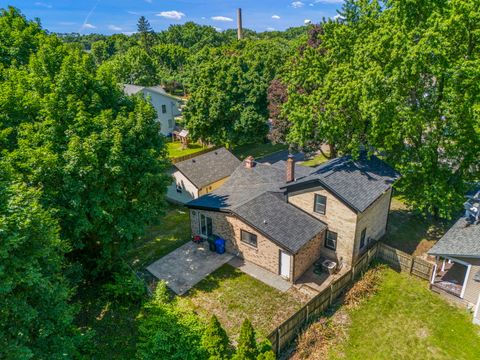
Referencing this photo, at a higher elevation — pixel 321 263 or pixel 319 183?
pixel 319 183

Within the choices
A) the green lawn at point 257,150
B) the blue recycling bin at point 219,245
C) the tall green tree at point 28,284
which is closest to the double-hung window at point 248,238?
the blue recycling bin at point 219,245

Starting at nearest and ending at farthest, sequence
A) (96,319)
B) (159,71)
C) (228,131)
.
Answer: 1. (96,319)
2. (228,131)
3. (159,71)

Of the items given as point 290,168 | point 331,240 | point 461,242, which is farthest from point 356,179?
point 461,242

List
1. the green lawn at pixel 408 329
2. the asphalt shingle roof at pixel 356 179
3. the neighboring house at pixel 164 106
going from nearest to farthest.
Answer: the green lawn at pixel 408 329 < the asphalt shingle roof at pixel 356 179 < the neighboring house at pixel 164 106

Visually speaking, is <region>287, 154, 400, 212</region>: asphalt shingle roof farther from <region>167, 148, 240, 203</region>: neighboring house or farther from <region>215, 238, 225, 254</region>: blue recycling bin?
<region>167, 148, 240, 203</region>: neighboring house

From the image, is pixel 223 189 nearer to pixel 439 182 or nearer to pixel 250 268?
pixel 250 268

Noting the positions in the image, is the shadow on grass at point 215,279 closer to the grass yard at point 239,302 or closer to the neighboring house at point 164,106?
the grass yard at point 239,302

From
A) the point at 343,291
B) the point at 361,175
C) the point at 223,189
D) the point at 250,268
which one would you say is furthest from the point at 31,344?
the point at 361,175
